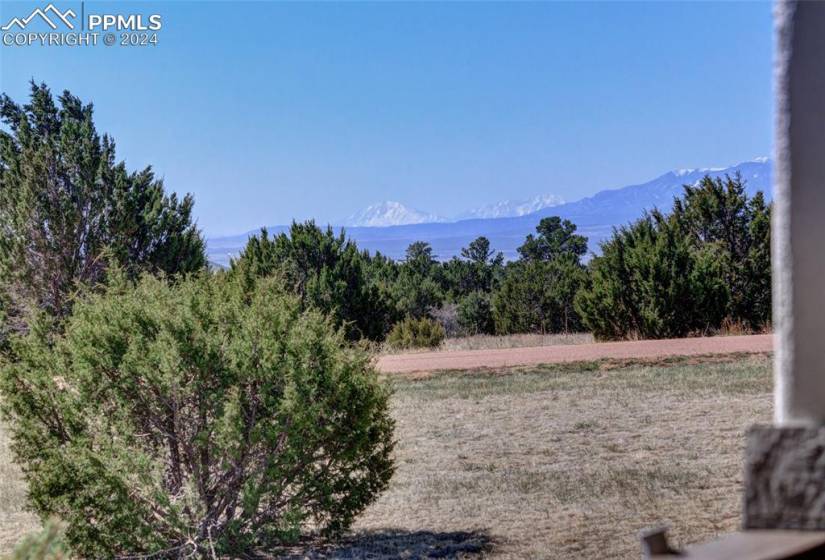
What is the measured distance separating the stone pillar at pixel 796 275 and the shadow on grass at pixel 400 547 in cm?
508

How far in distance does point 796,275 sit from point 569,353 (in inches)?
595

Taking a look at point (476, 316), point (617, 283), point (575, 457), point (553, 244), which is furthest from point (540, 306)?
point (553, 244)

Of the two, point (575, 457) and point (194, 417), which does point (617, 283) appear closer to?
point (575, 457)

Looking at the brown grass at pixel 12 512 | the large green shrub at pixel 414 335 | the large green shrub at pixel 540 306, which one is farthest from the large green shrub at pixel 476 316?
the brown grass at pixel 12 512

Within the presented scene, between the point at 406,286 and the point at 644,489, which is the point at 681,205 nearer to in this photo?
the point at 406,286

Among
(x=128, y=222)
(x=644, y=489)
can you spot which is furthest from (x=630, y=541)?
(x=128, y=222)

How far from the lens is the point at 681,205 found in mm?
23016

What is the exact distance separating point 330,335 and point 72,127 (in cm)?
1231

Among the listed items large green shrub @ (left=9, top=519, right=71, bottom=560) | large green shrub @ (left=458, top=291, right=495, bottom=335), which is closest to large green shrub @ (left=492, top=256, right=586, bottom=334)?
large green shrub @ (left=458, top=291, right=495, bottom=335)

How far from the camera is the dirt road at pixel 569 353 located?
15.2 m

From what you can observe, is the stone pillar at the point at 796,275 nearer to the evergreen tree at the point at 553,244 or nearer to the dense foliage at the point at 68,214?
the dense foliage at the point at 68,214

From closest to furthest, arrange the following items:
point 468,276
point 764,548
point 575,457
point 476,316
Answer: point 764,548, point 575,457, point 476,316, point 468,276

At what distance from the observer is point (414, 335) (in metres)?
20.3

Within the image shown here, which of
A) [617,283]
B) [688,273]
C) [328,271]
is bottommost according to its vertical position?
[617,283]
